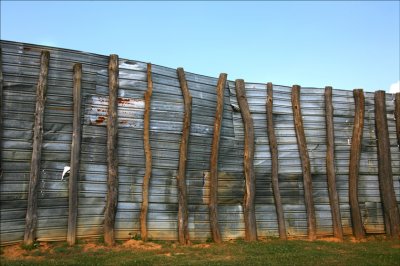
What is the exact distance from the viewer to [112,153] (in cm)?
995

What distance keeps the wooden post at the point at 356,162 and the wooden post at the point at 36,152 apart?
9568 mm

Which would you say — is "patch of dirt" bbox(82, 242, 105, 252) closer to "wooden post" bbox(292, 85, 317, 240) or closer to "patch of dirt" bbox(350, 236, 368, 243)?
"wooden post" bbox(292, 85, 317, 240)

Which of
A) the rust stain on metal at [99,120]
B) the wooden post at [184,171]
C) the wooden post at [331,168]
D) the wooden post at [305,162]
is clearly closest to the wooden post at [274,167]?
the wooden post at [305,162]

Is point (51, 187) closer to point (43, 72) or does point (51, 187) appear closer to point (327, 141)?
point (43, 72)

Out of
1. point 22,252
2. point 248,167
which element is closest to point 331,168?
point 248,167

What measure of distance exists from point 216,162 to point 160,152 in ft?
5.57

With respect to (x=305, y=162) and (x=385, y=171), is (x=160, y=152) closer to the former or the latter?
(x=305, y=162)

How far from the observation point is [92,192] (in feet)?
32.1

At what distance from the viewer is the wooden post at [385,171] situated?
1259 cm

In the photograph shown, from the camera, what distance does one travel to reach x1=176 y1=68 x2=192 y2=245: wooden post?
10383mm

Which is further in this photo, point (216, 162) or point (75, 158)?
point (216, 162)

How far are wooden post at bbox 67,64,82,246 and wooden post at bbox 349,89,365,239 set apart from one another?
8.65 meters

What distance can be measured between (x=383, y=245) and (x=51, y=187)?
9559 millimetres

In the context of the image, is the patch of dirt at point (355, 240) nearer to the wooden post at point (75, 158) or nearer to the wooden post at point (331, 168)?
the wooden post at point (331, 168)
